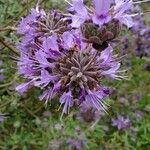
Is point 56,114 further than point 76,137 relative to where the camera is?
Yes

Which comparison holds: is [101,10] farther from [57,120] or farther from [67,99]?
[57,120]

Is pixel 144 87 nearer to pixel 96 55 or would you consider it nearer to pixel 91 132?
pixel 91 132

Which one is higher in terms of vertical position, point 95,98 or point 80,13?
point 80,13

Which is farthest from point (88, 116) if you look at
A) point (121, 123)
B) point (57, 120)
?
point (121, 123)

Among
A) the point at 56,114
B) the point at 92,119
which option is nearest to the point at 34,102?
the point at 56,114

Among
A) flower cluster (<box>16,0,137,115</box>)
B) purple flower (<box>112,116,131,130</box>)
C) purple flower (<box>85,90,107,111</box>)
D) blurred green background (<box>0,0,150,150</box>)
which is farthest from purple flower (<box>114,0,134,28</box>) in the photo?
purple flower (<box>112,116,131,130</box>)

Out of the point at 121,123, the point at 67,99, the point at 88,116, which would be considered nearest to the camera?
the point at 67,99
